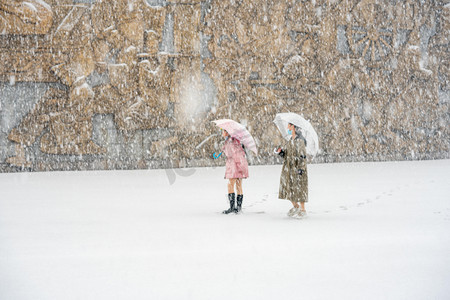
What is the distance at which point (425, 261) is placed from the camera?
4770 millimetres

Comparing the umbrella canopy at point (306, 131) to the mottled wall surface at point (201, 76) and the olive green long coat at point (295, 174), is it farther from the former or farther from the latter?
the mottled wall surface at point (201, 76)

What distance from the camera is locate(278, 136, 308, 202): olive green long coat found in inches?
278

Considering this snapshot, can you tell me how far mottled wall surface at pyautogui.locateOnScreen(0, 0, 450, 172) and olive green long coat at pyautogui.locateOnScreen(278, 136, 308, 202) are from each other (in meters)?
7.59

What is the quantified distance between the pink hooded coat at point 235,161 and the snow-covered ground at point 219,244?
526mm

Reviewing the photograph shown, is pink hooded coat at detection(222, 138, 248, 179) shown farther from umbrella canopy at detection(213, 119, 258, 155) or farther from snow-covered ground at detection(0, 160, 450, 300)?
A: snow-covered ground at detection(0, 160, 450, 300)

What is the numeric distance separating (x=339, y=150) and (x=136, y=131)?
18.5 feet

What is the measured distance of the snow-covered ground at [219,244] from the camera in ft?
13.2

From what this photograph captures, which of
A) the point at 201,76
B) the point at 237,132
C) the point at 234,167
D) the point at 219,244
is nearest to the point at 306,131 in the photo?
the point at 237,132

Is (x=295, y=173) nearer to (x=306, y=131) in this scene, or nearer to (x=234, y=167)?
(x=306, y=131)

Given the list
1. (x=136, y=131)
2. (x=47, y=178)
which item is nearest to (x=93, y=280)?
(x=47, y=178)

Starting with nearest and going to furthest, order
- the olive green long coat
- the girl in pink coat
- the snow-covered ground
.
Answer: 1. the snow-covered ground
2. the olive green long coat
3. the girl in pink coat

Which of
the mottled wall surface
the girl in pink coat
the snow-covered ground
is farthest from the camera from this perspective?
the mottled wall surface

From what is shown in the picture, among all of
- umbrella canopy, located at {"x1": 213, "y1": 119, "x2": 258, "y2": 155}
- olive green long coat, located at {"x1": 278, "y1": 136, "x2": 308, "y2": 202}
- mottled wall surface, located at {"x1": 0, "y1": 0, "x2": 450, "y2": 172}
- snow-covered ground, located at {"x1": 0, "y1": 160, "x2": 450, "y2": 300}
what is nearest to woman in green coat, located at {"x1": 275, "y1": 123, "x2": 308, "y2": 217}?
olive green long coat, located at {"x1": 278, "y1": 136, "x2": 308, "y2": 202}

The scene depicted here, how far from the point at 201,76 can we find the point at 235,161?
7427mm
